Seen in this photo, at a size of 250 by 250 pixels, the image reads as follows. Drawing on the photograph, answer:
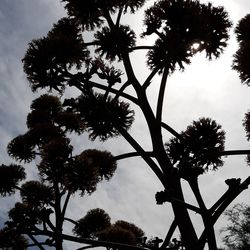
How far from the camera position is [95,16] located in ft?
20.6

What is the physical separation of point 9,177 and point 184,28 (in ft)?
18.2

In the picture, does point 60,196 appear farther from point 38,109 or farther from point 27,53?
point 27,53

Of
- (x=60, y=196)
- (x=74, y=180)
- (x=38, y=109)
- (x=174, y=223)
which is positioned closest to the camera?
(x=174, y=223)

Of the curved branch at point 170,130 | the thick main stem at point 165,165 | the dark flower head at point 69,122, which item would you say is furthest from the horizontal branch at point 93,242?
the dark flower head at point 69,122

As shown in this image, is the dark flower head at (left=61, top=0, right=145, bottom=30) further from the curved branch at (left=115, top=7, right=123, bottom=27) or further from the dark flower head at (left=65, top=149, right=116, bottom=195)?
the dark flower head at (left=65, top=149, right=116, bottom=195)

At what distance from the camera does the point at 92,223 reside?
29.0 ft

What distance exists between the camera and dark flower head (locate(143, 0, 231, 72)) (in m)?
5.55

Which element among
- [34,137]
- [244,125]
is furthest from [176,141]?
[34,137]

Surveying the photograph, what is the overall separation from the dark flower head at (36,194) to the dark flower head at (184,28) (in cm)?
428

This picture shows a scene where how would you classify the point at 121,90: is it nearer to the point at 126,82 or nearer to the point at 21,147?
the point at 126,82

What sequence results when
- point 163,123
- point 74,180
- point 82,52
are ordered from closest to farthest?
point 163,123 → point 82,52 → point 74,180

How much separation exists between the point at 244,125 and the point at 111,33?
2.46 metres

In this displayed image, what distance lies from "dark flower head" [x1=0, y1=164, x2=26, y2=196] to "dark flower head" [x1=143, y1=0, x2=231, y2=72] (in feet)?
14.7

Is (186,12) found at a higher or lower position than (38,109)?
lower
